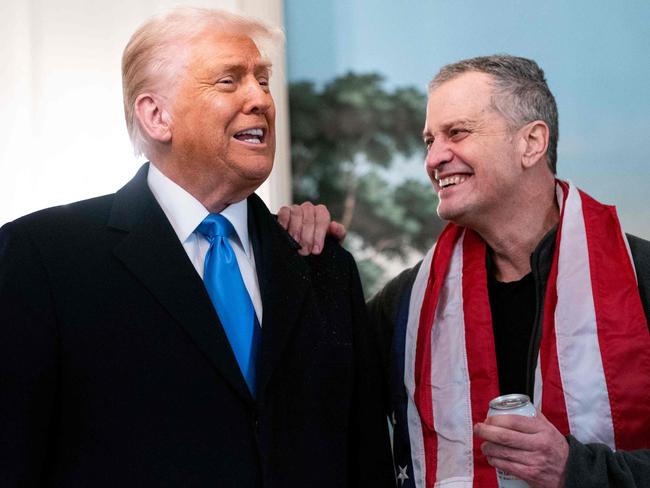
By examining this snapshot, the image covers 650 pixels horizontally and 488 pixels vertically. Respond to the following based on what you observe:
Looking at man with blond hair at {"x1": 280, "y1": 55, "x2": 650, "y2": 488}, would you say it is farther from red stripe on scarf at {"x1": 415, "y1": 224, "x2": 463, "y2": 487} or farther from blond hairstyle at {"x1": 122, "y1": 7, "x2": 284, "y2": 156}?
blond hairstyle at {"x1": 122, "y1": 7, "x2": 284, "y2": 156}

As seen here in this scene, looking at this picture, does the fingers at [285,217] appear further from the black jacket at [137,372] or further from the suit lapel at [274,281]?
the black jacket at [137,372]

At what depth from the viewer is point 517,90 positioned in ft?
6.98

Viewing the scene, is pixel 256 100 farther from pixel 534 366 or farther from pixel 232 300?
pixel 534 366

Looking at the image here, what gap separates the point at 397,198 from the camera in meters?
3.26

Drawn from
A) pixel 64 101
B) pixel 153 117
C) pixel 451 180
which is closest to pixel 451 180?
pixel 451 180

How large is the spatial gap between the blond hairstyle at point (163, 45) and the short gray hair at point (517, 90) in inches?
22.7

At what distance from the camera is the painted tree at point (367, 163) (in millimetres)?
3260

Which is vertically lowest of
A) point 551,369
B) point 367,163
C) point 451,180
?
point 551,369

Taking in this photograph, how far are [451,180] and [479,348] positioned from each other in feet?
1.24

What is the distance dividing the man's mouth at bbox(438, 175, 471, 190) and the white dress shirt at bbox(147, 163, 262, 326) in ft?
1.72

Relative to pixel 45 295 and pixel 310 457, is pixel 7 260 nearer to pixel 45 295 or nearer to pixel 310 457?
pixel 45 295

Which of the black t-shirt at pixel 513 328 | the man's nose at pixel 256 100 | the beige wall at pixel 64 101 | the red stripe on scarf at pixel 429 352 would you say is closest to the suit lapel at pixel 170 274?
the man's nose at pixel 256 100

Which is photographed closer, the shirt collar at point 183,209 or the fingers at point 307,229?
the shirt collar at point 183,209

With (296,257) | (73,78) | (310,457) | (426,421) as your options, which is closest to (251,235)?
(296,257)
